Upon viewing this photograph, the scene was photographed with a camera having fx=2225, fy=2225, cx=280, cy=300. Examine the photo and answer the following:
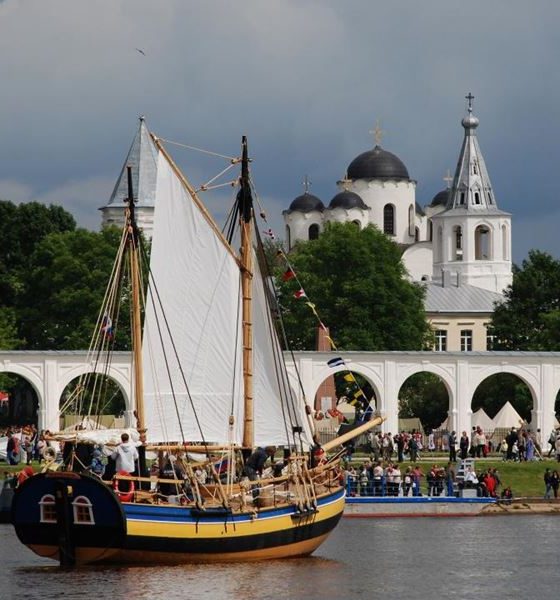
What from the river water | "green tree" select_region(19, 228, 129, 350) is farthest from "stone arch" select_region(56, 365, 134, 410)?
the river water

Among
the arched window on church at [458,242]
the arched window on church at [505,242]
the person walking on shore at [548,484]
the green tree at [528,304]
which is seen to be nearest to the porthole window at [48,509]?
the person walking on shore at [548,484]

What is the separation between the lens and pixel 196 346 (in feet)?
169

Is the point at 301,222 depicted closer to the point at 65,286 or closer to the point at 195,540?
the point at 65,286

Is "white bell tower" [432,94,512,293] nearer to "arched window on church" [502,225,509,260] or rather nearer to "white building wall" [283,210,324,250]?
"arched window on church" [502,225,509,260]

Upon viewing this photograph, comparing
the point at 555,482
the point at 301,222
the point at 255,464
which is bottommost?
the point at 255,464

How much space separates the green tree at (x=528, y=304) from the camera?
393 feet

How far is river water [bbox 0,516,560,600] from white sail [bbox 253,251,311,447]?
3138mm

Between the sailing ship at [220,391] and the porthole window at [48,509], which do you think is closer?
the porthole window at [48,509]

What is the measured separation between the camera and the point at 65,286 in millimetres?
105125

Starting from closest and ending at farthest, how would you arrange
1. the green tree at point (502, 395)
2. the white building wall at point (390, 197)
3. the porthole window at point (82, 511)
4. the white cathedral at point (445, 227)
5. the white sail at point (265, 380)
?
the porthole window at point (82, 511), the white sail at point (265, 380), the green tree at point (502, 395), the white cathedral at point (445, 227), the white building wall at point (390, 197)

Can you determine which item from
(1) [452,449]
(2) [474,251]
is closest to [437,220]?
(2) [474,251]

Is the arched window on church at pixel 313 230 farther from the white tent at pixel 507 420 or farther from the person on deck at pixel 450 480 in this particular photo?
the person on deck at pixel 450 480

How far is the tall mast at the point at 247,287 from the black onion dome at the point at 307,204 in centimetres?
11844

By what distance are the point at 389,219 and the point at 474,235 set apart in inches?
521
